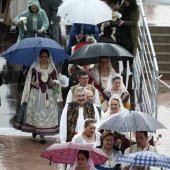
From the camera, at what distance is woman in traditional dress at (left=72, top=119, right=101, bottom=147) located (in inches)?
505

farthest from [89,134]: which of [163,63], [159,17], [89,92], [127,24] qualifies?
[159,17]

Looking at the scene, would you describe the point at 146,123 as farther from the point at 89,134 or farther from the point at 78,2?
the point at 78,2

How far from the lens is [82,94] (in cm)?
1383

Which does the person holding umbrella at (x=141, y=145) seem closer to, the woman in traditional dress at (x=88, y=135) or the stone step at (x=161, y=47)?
the woman in traditional dress at (x=88, y=135)

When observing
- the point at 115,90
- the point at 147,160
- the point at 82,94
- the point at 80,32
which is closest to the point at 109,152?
the point at 82,94

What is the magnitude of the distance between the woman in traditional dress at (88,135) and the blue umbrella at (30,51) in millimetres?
3391

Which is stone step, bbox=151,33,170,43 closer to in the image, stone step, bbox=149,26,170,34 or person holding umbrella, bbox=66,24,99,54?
stone step, bbox=149,26,170,34

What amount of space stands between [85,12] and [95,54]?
7.49 ft

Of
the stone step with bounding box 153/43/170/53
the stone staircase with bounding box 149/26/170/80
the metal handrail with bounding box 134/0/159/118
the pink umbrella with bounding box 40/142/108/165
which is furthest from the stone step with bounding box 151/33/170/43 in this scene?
the pink umbrella with bounding box 40/142/108/165

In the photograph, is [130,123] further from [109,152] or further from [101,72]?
[101,72]

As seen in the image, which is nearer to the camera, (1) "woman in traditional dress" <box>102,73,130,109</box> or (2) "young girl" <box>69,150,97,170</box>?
(2) "young girl" <box>69,150,97,170</box>

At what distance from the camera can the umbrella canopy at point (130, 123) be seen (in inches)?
488

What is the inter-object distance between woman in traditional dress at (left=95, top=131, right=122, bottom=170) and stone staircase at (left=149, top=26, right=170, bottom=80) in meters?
9.25

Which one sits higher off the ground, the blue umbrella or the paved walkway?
the paved walkway
